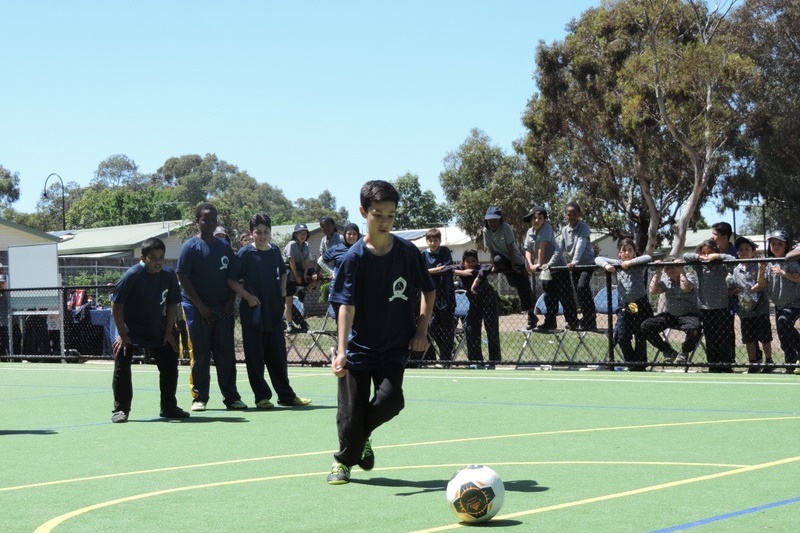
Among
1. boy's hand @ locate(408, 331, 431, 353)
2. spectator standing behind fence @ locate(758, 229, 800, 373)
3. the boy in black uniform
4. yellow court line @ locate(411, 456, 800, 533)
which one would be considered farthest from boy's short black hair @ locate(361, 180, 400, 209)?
spectator standing behind fence @ locate(758, 229, 800, 373)

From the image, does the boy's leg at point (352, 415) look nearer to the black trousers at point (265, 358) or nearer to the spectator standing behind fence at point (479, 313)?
the black trousers at point (265, 358)

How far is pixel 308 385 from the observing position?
50.9 ft

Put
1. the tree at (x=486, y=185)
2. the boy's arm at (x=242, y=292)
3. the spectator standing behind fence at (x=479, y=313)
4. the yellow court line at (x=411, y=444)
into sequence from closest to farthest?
1. the yellow court line at (x=411, y=444)
2. the boy's arm at (x=242, y=292)
3. the spectator standing behind fence at (x=479, y=313)
4. the tree at (x=486, y=185)

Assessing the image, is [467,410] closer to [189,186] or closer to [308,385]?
[308,385]

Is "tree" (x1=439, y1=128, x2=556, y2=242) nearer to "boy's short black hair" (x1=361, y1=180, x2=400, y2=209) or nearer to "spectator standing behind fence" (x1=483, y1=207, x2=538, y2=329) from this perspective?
"spectator standing behind fence" (x1=483, y1=207, x2=538, y2=329)

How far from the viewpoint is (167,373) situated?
11.6 m

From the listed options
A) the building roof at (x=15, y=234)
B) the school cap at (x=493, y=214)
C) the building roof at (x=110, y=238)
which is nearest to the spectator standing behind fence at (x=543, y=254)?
the school cap at (x=493, y=214)

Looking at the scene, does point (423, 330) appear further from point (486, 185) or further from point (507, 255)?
point (486, 185)

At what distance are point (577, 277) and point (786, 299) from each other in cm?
298

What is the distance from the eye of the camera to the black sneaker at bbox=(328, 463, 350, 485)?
7262 mm

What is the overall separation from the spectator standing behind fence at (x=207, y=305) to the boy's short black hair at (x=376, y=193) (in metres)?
4.90

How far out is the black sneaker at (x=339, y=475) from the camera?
A: 726cm

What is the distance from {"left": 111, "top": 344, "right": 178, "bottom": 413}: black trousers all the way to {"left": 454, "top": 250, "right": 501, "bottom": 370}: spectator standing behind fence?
6.60 meters

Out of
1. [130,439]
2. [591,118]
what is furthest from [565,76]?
[130,439]
